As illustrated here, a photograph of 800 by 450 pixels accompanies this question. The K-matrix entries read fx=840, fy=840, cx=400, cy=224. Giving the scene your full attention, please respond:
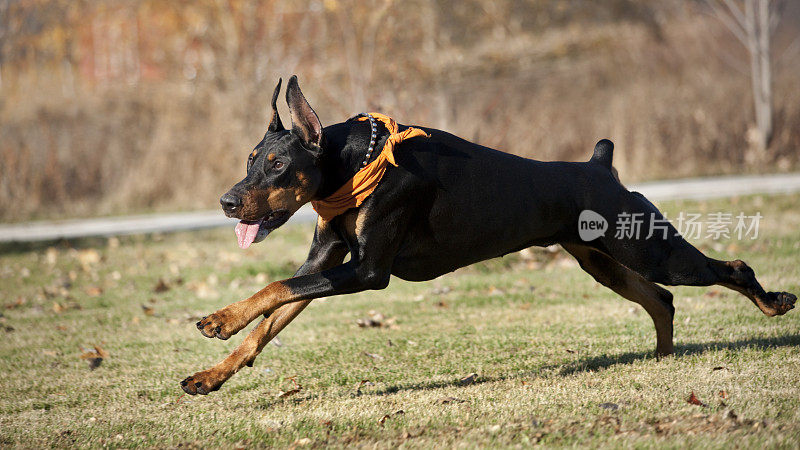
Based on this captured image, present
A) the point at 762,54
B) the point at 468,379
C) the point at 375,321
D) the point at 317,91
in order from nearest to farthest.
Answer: the point at 468,379 < the point at 375,321 < the point at 762,54 < the point at 317,91

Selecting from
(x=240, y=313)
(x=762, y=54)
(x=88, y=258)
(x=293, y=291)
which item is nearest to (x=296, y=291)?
(x=293, y=291)

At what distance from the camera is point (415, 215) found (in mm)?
4340

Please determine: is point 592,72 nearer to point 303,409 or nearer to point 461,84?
point 461,84

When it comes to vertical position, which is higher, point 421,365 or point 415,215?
point 415,215

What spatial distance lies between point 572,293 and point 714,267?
2.92 metres

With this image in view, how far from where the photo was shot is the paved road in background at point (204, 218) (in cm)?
1320

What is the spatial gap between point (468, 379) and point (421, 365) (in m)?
0.50

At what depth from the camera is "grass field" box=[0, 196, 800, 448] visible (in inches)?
156

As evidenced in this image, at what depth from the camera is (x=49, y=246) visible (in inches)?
475

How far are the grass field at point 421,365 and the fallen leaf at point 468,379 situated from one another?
4 cm

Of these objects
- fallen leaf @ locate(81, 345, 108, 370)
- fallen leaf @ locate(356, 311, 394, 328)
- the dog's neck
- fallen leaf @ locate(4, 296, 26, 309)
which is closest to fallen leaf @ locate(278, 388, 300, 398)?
the dog's neck

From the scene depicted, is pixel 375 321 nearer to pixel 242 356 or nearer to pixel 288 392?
pixel 288 392

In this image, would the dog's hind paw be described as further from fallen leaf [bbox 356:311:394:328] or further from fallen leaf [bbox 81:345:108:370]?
fallen leaf [bbox 81:345:108:370]

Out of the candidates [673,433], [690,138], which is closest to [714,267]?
[673,433]
